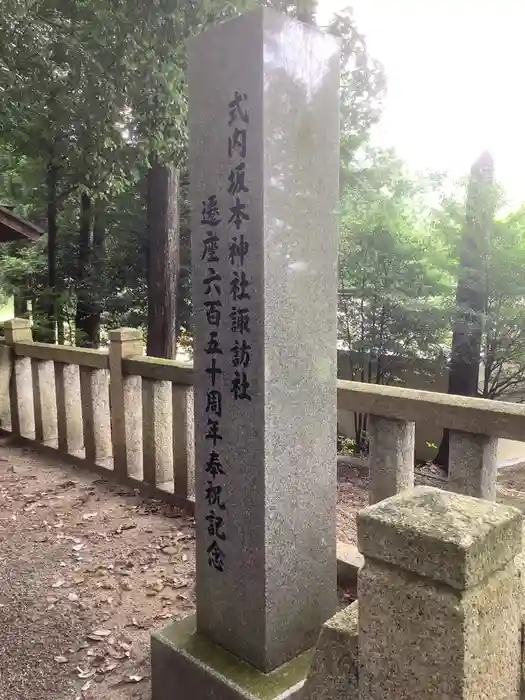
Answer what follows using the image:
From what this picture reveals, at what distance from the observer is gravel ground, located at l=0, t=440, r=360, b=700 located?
285 centimetres

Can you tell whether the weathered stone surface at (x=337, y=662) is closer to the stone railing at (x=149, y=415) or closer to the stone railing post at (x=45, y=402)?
the stone railing at (x=149, y=415)

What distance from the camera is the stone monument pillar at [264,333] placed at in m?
2.17

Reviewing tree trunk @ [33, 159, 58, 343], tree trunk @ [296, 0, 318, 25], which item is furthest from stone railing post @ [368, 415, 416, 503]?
tree trunk @ [33, 159, 58, 343]

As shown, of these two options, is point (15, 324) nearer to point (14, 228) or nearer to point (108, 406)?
point (108, 406)

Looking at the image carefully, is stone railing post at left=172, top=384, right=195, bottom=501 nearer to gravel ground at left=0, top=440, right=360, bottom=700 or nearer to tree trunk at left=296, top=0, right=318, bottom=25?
gravel ground at left=0, top=440, right=360, bottom=700

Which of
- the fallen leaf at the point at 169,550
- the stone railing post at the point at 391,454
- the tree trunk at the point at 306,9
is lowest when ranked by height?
the fallen leaf at the point at 169,550

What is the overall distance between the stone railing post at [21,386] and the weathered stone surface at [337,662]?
5.50 m

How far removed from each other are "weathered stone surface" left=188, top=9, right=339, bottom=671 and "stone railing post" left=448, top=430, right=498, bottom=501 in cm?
68

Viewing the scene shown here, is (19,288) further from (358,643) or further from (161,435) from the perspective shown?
(358,643)

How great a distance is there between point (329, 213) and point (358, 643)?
5.14ft

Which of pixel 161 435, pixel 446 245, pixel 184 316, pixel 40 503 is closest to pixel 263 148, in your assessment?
pixel 161 435

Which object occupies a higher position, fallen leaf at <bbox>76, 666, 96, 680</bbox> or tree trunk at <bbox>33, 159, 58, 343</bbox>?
tree trunk at <bbox>33, 159, 58, 343</bbox>

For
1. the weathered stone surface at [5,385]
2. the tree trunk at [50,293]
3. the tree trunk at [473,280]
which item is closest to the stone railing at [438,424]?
the weathered stone surface at [5,385]

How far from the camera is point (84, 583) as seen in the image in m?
3.66
